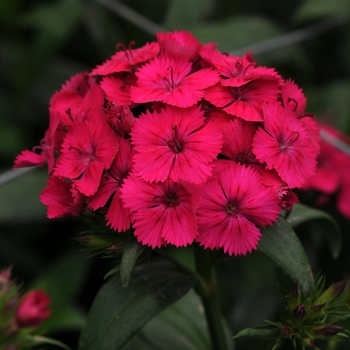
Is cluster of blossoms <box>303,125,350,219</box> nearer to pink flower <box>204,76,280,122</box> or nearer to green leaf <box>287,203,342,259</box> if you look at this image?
green leaf <box>287,203,342,259</box>

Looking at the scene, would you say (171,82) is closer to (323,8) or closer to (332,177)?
(332,177)

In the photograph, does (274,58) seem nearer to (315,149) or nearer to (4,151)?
(4,151)

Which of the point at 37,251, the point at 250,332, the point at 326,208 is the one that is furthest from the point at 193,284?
the point at 37,251

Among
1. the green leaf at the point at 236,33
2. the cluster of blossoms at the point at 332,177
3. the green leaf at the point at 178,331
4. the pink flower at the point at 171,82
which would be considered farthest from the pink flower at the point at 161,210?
Answer: the green leaf at the point at 236,33

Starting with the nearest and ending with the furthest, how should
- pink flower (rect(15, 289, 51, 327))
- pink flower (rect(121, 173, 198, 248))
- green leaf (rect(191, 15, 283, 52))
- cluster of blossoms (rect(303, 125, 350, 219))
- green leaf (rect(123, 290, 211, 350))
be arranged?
pink flower (rect(121, 173, 198, 248)), pink flower (rect(15, 289, 51, 327)), green leaf (rect(123, 290, 211, 350)), cluster of blossoms (rect(303, 125, 350, 219)), green leaf (rect(191, 15, 283, 52))

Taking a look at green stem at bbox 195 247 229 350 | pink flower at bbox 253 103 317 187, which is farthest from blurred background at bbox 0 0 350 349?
pink flower at bbox 253 103 317 187

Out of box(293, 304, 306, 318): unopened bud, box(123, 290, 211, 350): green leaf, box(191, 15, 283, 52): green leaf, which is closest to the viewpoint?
box(293, 304, 306, 318): unopened bud

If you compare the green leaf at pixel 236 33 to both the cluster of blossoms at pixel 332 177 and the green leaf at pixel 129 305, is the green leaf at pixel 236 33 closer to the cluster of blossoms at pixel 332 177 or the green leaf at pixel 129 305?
the cluster of blossoms at pixel 332 177
